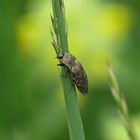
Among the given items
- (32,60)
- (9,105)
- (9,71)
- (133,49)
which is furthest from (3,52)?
(133,49)

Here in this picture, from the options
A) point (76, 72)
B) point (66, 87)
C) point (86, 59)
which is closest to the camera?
point (66, 87)

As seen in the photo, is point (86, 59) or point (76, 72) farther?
point (86, 59)

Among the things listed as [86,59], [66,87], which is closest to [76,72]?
[66,87]

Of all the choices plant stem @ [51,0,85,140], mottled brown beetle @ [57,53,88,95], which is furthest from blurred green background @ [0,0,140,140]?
Result: plant stem @ [51,0,85,140]

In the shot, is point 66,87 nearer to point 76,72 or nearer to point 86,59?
point 76,72

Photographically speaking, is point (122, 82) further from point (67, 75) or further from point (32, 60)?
point (67, 75)
